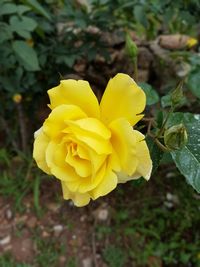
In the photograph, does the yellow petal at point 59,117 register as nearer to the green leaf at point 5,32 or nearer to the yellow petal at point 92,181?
the yellow petal at point 92,181

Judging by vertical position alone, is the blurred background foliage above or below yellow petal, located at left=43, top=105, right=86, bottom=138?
below

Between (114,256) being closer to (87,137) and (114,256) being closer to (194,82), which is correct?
(194,82)

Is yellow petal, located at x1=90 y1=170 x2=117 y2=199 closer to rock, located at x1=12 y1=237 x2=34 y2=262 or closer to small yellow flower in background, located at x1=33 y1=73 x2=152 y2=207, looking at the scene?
small yellow flower in background, located at x1=33 y1=73 x2=152 y2=207

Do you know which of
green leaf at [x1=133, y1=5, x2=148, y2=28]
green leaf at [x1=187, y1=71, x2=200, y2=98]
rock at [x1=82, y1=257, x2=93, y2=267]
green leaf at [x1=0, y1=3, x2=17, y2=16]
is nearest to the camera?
green leaf at [x1=187, y1=71, x2=200, y2=98]

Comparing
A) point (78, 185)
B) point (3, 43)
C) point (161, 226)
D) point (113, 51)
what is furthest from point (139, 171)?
point (113, 51)

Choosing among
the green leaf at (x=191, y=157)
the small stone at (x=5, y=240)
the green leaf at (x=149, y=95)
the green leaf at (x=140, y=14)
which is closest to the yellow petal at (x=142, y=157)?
the green leaf at (x=191, y=157)

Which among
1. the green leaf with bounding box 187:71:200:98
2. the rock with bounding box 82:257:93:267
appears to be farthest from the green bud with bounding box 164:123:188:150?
the rock with bounding box 82:257:93:267
